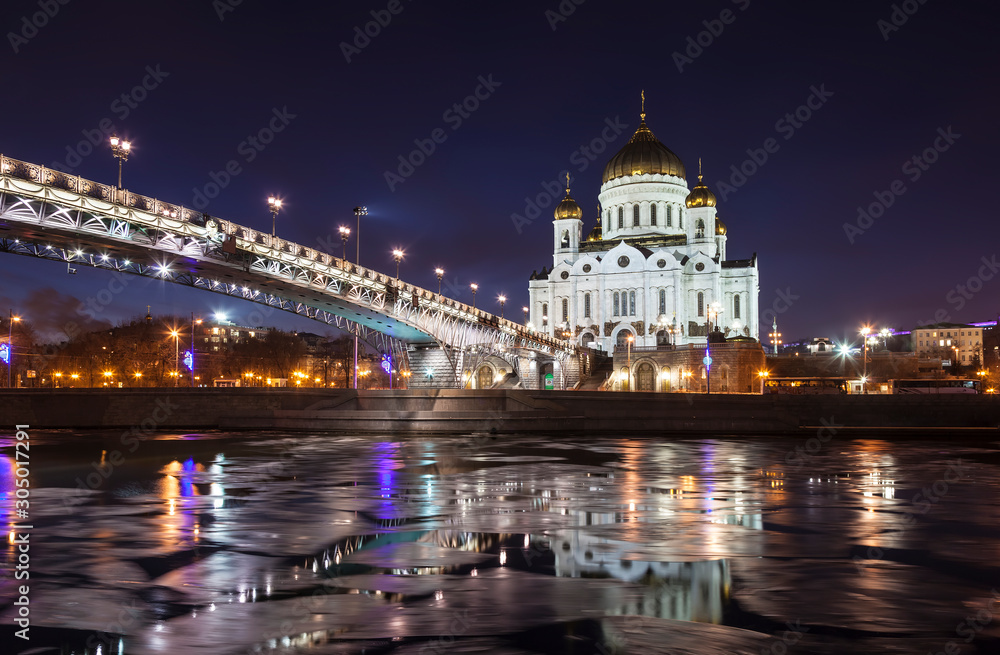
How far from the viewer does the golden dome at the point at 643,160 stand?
10900cm

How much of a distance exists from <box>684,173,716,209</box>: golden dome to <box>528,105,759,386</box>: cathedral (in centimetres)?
14

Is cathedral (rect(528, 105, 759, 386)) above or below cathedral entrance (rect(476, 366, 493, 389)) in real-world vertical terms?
above

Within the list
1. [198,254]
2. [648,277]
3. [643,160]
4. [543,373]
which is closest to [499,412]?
[198,254]

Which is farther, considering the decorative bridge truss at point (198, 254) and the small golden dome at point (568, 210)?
the small golden dome at point (568, 210)

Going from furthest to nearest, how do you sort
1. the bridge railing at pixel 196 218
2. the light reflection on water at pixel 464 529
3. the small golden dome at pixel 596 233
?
1. the small golden dome at pixel 596 233
2. the bridge railing at pixel 196 218
3. the light reflection on water at pixel 464 529

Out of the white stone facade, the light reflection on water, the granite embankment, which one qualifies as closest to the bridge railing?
the granite embankment

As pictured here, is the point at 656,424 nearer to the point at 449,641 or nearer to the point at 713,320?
the point at 449,641

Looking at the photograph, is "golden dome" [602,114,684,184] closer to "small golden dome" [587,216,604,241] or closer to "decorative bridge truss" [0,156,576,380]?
"small golden dome" [587,216,604,241]

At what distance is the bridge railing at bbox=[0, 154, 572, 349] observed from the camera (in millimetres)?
33250

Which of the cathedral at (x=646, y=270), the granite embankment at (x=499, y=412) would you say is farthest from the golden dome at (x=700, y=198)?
the granite embankment at (x=499, y=412)

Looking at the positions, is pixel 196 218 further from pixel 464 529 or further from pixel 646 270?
pixel 646 270

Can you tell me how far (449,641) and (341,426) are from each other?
120 ft

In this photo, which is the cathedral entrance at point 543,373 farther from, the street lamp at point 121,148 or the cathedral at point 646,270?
the street lamp at point 121,148

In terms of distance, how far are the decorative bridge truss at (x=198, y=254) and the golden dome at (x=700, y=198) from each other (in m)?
52.9
